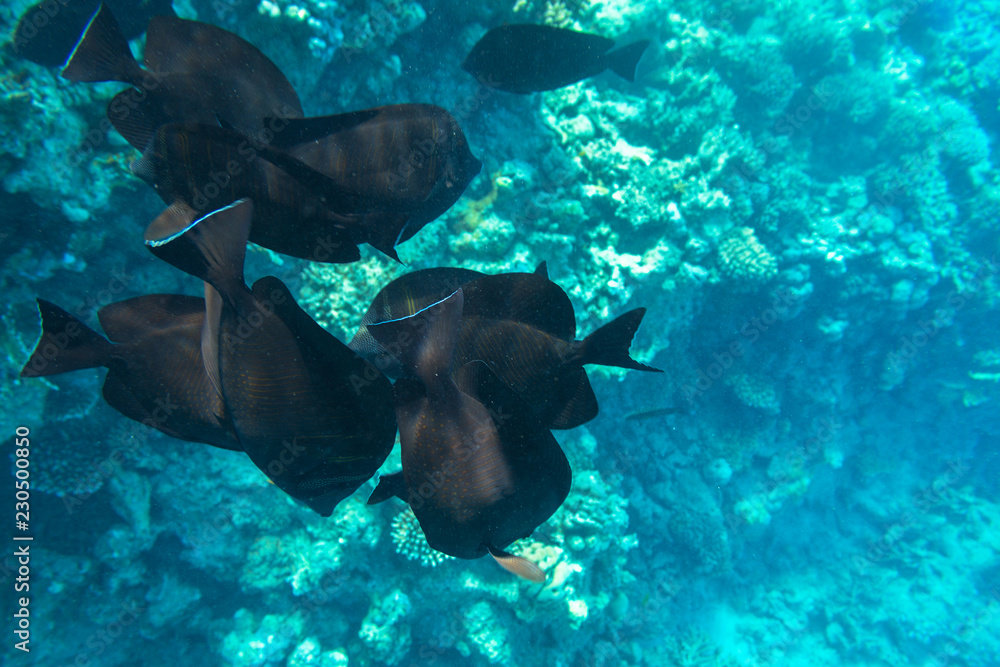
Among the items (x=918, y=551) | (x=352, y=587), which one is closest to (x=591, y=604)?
(x=352, y=587)

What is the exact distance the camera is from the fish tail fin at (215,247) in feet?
3.05

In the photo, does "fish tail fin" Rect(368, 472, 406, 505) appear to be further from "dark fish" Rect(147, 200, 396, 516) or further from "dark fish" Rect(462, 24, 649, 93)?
"dark fish" Rect(462, 24, 649, 93)

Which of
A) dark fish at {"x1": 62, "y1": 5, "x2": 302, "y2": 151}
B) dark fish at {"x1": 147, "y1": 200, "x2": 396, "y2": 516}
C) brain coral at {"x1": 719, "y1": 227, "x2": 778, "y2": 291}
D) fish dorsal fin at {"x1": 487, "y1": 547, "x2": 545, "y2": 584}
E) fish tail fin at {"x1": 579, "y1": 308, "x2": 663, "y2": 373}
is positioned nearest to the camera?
dark fish at {"x1": 147, "y1": 200, "x2": 396, "y2": 516}

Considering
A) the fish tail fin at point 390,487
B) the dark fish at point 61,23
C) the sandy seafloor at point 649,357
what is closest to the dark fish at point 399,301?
the fish tail fin at point 390,487

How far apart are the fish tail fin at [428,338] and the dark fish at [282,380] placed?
0.15 metres

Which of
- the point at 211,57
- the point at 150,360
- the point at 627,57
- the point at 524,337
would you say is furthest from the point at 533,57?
the point at 150,360

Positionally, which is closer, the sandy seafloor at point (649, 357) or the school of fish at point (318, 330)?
the school of fish at point (318, 330)

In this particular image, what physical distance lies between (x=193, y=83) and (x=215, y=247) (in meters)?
1.14

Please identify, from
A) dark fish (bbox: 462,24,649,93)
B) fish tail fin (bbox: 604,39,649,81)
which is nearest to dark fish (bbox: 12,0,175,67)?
dark fish (bbox: 462,24,649,93)

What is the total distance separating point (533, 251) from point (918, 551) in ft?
49.2

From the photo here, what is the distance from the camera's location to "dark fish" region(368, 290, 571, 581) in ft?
4.19

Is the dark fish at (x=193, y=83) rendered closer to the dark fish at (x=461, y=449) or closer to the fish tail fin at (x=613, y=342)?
the dark fish at (x=461, y=449)

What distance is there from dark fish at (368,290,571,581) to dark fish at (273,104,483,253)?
0.48 m

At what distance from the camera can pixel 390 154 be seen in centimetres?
167
